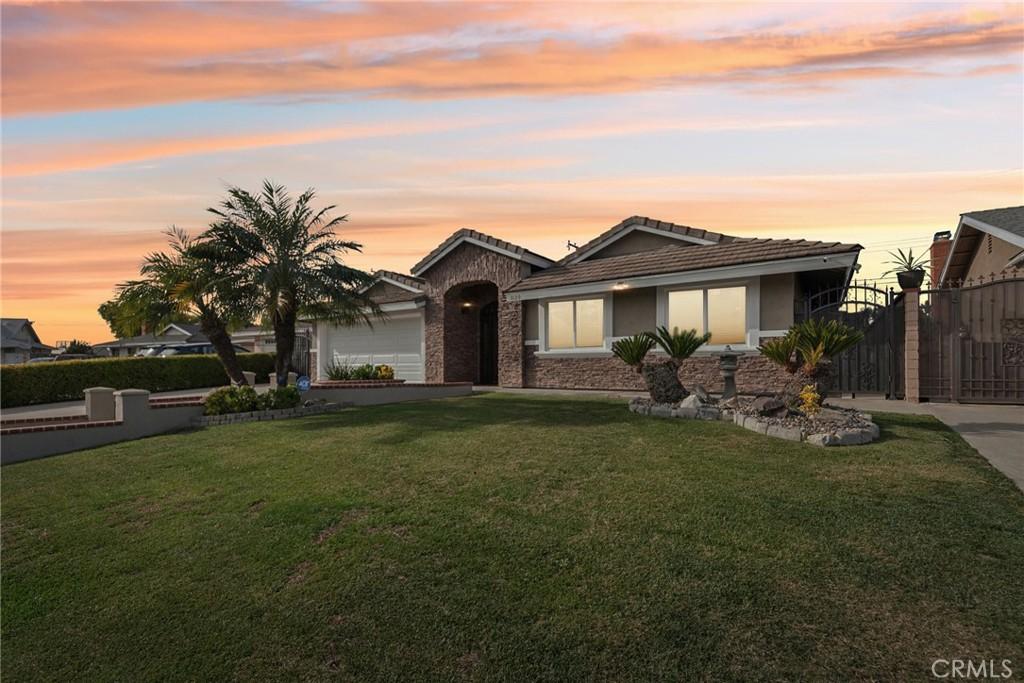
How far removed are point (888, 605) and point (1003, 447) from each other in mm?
5727

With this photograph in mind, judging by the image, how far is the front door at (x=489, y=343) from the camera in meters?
22.3

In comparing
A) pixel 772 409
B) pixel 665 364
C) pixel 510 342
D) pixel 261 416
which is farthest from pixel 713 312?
pixel 261 416

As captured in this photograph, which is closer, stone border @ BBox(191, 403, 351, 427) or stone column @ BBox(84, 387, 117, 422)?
stone border @ BBox(191, 403, 351, 427)

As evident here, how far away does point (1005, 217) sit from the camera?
1659 centimetres

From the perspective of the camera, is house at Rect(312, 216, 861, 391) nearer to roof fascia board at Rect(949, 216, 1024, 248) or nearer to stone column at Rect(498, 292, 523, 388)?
stone column at Rect(498, 292, 523, 388)

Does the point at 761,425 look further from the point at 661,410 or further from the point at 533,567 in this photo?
the point at 533,567

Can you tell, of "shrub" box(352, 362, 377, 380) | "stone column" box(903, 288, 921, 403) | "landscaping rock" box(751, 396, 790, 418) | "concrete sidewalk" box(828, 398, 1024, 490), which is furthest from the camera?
"shrub" box(352, 362, 377, 380)

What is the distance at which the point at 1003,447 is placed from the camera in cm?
782

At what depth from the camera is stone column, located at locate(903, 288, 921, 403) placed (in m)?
12.7

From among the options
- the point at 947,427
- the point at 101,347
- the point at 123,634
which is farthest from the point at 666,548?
the point at 101,347

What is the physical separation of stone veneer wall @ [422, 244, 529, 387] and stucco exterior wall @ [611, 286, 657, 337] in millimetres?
3418

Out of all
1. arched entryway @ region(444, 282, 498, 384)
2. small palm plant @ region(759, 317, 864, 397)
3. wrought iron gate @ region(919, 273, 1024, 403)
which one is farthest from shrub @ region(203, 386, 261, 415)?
wrought iron gate @ region(919, 273, 1024, 403)

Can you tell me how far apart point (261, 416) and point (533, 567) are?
1065 cm

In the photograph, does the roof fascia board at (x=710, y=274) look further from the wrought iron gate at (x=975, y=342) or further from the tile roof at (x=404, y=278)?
the tile roof at (x=404, y=278)
